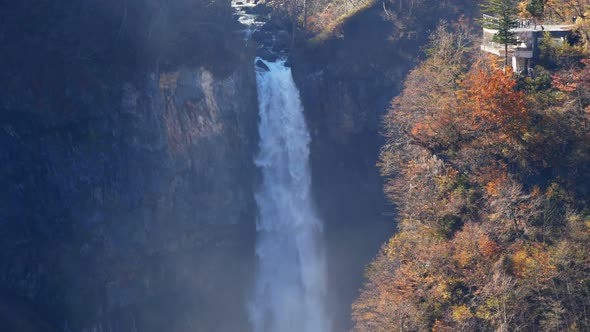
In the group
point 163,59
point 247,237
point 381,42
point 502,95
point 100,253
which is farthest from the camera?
point 381,42

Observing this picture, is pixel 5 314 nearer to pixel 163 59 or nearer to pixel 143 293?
pixel 143 293

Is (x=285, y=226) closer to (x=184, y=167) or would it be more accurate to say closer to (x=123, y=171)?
(x=184, y=167)

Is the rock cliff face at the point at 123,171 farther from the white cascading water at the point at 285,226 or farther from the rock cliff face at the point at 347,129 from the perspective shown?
the rock cliff face at the point at 347,129

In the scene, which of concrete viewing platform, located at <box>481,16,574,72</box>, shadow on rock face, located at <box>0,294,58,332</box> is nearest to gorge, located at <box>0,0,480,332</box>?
shadow on rock face, located at <box>0,294,58,332</box>

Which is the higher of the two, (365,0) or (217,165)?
(365,0)

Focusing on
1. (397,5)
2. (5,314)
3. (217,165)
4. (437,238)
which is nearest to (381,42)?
(397,5)

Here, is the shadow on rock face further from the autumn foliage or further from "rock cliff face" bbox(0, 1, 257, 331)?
the autumn foliage

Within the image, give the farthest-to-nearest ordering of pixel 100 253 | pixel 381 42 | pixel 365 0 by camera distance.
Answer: pixel 365 0, pixel 381 42, pixel 100 253
